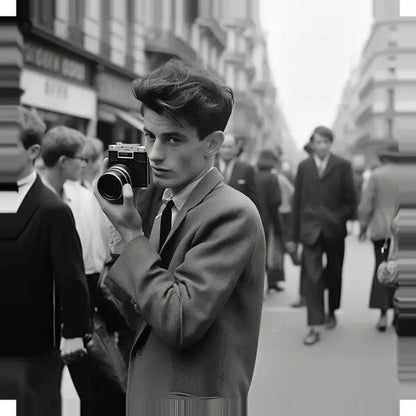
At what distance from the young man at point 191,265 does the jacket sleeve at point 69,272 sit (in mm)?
1021

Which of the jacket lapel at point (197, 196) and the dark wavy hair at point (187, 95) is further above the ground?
the dark wavy hair at point (187, 95)

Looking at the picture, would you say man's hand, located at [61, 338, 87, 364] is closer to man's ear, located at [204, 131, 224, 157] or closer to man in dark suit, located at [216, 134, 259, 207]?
man's ear, located at [204, 131, 224, 157]

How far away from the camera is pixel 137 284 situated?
71.7 inches

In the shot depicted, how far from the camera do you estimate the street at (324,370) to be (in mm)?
4977

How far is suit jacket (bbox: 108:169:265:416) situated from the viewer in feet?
5.84

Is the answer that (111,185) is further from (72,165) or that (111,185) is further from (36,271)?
(72,165)

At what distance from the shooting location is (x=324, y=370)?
5.94 m

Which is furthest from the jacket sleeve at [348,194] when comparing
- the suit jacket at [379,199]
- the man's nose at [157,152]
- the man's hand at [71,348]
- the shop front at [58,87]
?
the shop front at [58,87]

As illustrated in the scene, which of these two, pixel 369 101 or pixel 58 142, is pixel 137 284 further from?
pixel 369 101

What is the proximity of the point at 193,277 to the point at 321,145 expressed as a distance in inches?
223

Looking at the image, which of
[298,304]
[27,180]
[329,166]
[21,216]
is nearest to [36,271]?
[21,216]

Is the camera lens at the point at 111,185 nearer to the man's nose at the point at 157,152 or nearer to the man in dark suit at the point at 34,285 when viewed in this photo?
the man's nose at the point at 157,152

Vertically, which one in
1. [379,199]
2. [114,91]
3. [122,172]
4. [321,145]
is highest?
[114,91]

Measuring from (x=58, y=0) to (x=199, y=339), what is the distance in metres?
3.32
